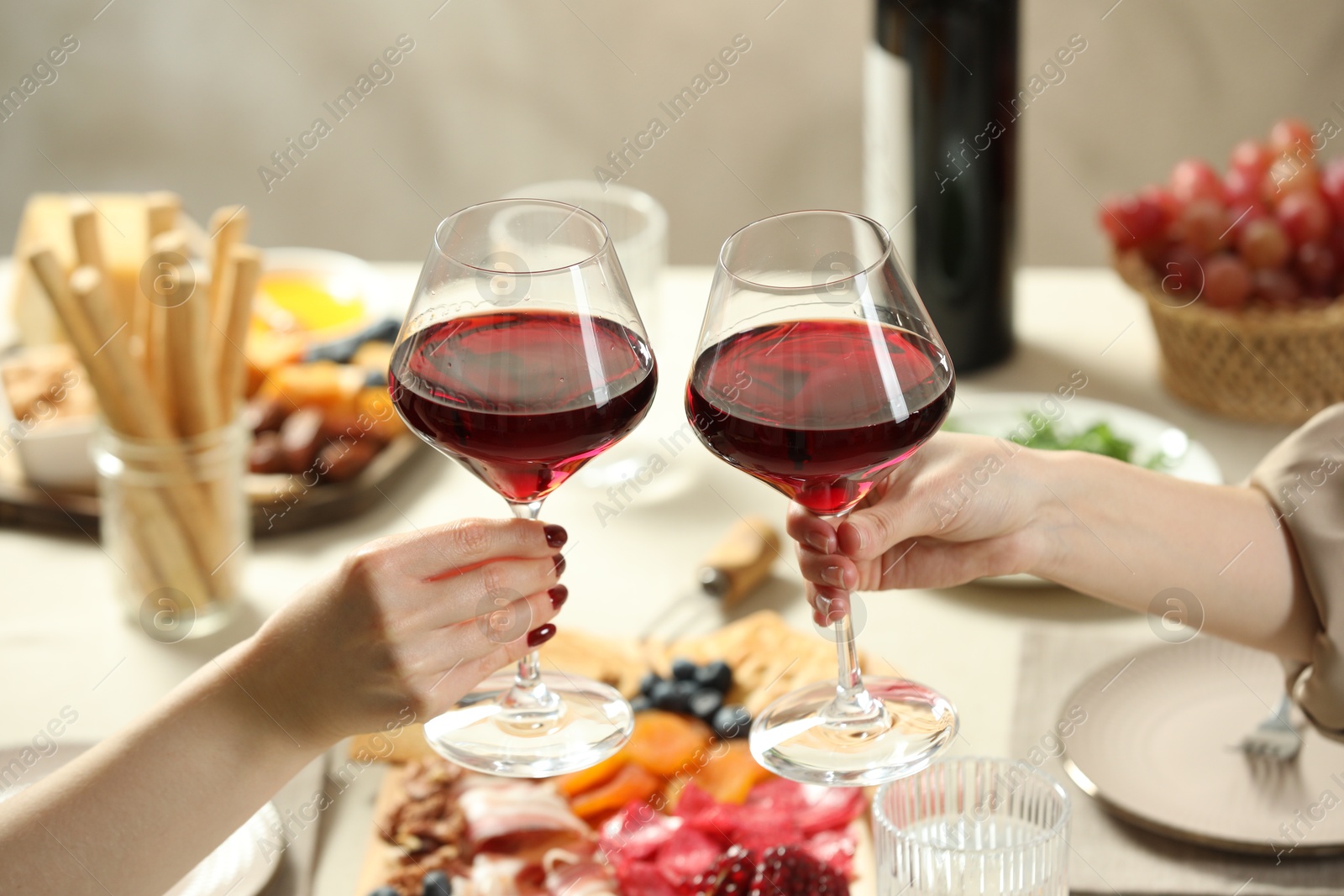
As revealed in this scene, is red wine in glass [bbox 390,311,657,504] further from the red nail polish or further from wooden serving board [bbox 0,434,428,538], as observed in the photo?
wooden serving board [bbox 0,434,428,538]

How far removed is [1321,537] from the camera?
102cm

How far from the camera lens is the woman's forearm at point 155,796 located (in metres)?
0.83

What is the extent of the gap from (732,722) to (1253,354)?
86cm

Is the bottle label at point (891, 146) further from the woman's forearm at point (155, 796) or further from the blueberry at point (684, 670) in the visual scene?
the woman's forearm at point (155, 796)

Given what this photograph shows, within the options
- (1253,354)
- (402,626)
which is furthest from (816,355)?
(1253,354)

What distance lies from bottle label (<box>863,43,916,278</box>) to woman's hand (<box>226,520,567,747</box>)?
1.02 m

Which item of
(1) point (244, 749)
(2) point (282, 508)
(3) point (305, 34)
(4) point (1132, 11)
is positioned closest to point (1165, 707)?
(1) point (244, 749)

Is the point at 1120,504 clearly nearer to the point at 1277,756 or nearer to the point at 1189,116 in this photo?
the point at 1277,756

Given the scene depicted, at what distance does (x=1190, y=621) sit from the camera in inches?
Result: 41.7

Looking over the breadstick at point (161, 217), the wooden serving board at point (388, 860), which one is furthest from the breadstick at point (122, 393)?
the wooden serving board at point (388, 860)

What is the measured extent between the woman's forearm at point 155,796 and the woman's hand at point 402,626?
2 cm

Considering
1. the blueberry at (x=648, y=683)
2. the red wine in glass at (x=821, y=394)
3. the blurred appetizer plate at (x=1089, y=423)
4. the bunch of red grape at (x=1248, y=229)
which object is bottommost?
the blueberry at (x=648, y=683)

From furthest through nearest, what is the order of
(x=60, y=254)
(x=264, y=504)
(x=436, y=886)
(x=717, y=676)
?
(x=60, y=254) → (x=264, y=504) → (x=717, y=676) → (x=436, y=886)

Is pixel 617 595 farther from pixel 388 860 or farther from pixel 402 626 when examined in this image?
pixel 402 626
